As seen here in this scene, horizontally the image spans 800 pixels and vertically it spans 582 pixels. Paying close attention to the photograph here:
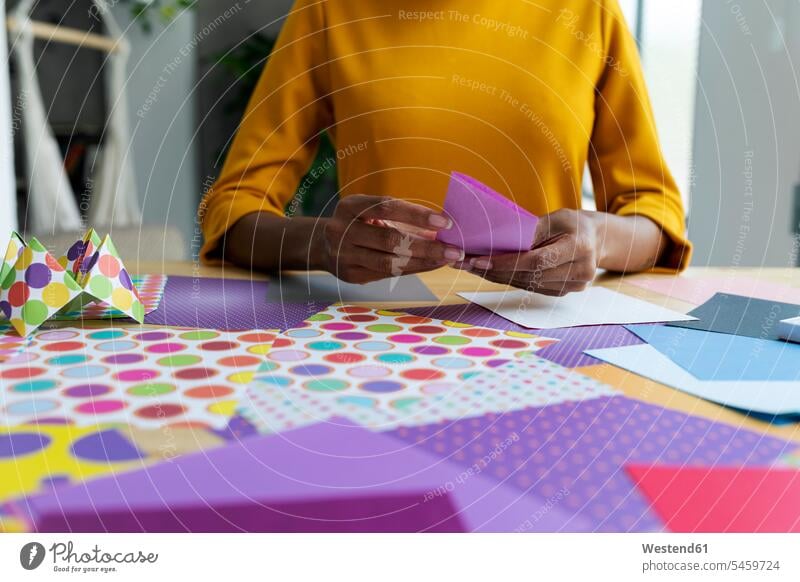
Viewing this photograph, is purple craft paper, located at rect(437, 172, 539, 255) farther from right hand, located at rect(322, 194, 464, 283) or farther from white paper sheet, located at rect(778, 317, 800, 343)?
white paper sheet, located at rect(778, 317, 800, 343)

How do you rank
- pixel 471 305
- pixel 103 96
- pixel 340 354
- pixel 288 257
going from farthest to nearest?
pixel 103 96
pixel 288 257
pixel 471 305
pixel 340 354

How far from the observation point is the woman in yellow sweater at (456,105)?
38.9 inches

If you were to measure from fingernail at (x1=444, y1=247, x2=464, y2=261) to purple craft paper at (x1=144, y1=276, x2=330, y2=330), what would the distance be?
0.13 m

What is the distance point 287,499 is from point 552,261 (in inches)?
16.9

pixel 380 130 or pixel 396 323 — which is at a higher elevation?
pixel 380 130

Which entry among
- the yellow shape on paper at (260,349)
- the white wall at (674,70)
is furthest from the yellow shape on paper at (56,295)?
the white wall at (674,70)

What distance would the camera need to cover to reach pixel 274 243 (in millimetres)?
857

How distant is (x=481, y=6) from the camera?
3.31 feet

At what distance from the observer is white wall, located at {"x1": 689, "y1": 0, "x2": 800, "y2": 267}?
1701 mm

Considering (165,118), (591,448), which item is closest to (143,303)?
(591,448)

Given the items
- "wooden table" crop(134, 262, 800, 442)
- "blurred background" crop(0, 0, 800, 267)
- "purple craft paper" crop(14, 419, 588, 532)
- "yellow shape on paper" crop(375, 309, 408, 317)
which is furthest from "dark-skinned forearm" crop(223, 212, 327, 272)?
"blurred background" crop(0, 0, 800, 267)

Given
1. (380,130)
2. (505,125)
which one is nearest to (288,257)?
(380,130)

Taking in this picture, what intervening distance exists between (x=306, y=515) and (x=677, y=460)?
0.59 ft
